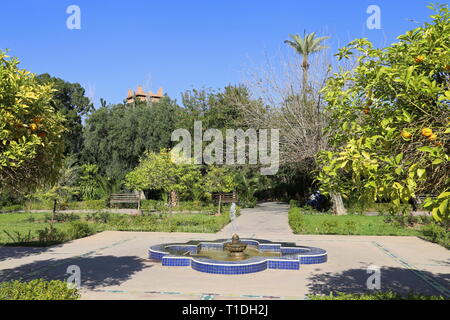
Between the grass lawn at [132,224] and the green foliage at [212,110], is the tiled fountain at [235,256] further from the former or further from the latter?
the green foliage at [212,110]

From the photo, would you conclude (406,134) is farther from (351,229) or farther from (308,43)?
(308,43)

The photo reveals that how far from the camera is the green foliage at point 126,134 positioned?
3015cm

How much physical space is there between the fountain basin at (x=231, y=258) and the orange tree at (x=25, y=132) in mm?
4668

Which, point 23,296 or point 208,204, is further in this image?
point 208,204

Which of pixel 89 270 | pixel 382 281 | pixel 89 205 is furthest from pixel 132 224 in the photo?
pixel 382 281

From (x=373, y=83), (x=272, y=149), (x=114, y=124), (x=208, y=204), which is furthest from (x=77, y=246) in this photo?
(x=114, y=124)

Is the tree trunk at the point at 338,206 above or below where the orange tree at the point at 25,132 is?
below

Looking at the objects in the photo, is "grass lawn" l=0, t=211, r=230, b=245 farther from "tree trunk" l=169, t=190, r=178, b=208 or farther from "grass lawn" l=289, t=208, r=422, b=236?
"tree trunk" l=169, t=190, r=178, b=208

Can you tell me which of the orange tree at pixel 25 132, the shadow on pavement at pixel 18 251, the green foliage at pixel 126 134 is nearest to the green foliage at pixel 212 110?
the green foliage at pixel 126 134

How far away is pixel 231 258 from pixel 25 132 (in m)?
7.08

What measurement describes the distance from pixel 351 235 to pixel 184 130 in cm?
1685

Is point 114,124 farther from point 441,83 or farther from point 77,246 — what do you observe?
point 441,83

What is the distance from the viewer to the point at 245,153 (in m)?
25.2

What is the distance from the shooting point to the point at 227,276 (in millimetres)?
8789
